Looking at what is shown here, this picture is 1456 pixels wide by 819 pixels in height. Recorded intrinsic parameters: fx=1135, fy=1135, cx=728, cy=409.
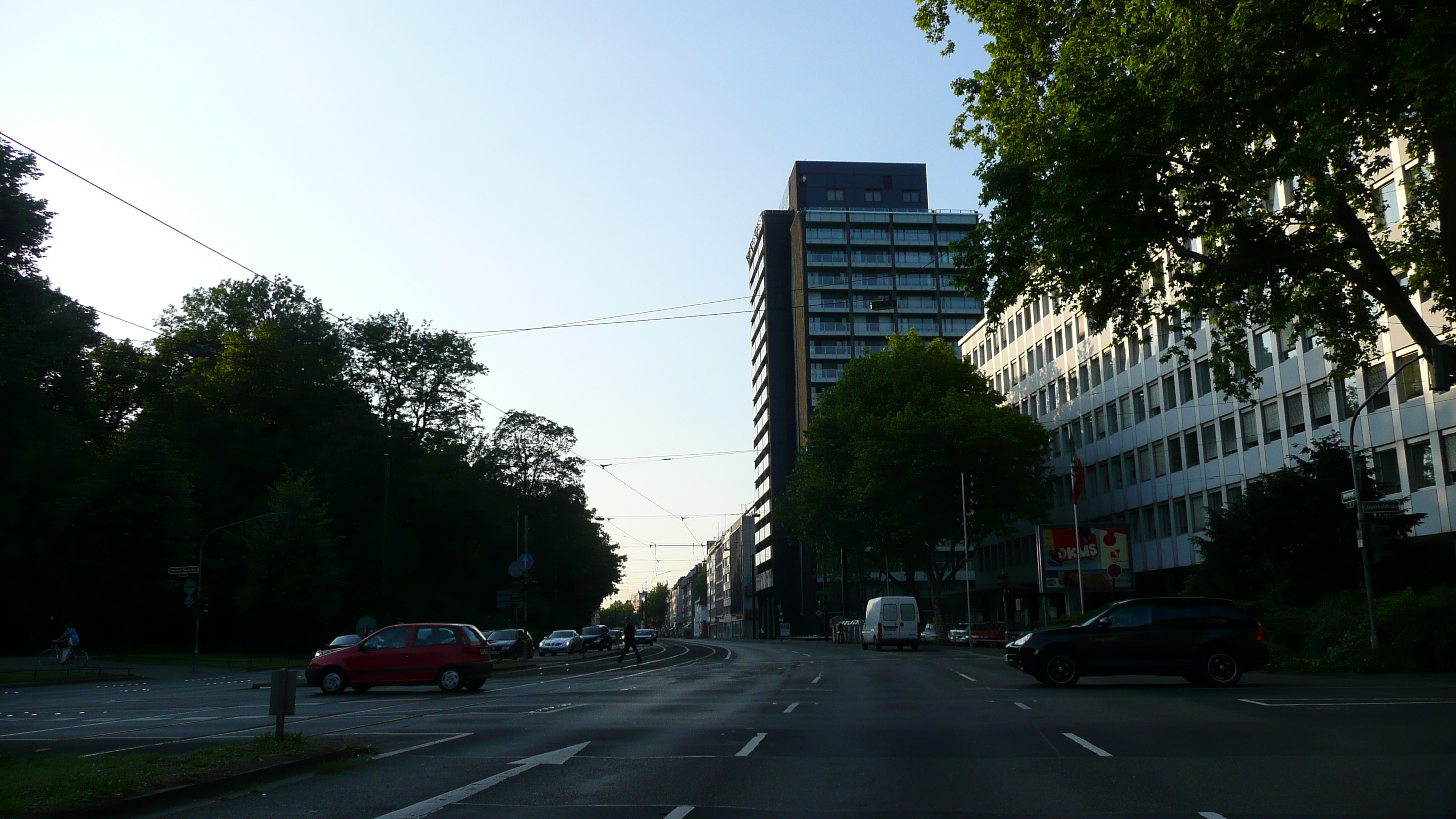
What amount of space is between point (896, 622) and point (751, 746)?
128 ft

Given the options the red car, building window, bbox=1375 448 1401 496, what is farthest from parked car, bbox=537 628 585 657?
building window, bbox=1375 448 1401 496

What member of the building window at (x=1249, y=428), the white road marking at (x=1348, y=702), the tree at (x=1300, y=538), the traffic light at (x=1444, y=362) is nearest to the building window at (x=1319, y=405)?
the building window at (x=1249, y=428)

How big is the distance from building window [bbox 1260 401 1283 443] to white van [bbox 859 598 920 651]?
16.5 metres

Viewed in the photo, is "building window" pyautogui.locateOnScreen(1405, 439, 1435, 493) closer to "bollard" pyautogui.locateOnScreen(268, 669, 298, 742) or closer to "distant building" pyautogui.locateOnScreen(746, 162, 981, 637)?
"bollard" pyautogui.locateOnScreen(268, 669, 298, 742)

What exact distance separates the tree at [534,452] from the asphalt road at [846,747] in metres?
55.7

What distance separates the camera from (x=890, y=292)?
10556 cm

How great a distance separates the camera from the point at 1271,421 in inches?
1876

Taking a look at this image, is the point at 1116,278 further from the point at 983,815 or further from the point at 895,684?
the point at 983,815

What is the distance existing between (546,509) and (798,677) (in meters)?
51.3

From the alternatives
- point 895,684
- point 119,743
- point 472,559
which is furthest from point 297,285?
point 119,743

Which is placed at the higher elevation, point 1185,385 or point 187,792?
point 1185,385

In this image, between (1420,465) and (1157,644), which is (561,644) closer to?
(1420,465)

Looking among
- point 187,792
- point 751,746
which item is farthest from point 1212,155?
point 187,792

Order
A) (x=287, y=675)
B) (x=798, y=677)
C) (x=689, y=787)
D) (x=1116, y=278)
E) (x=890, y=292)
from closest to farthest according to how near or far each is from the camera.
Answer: (x=689, y=787)
(x=287, y=675)
(x=1116, y=278)
(x=798, y=677)
(x=890, y=292)
